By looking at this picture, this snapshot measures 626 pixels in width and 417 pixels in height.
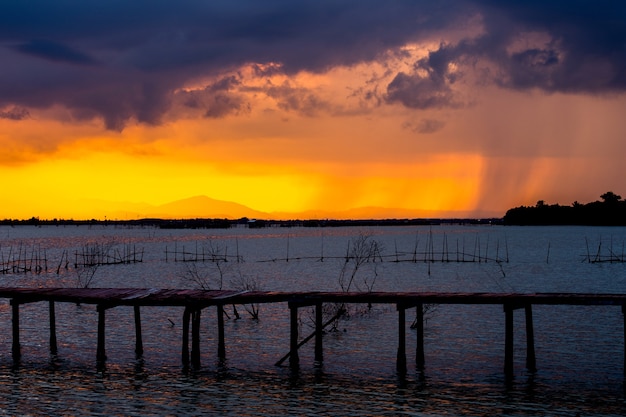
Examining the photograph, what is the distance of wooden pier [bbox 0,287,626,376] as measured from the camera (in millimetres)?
22891

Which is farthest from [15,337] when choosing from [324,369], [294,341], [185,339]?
[324,369]

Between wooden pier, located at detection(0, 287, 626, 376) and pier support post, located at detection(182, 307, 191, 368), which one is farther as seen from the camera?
pier support post, located at detection(182, 307, 191, 368)

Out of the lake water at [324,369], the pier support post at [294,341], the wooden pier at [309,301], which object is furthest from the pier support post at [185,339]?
the pier support post at [294,341]

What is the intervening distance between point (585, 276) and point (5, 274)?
53.6 meters

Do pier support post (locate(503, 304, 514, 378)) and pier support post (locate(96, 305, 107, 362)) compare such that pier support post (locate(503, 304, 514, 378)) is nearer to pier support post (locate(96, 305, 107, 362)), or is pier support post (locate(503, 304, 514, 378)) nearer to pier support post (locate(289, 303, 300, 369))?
pier support post (locate(289, 303, 300, 369))

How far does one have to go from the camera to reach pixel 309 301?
2411 centimetres

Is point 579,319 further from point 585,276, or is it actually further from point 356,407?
point 585,276

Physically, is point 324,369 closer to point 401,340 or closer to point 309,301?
point 309,301

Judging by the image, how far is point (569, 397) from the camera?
2062 cm

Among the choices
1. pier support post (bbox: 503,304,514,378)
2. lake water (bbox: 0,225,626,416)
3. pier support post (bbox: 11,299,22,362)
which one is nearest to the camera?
lake water (bbox: 0,225,626,416)

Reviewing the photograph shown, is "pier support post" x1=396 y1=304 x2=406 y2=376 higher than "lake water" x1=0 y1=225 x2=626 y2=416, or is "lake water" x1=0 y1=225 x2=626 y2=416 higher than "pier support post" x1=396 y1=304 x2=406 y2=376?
"pier support post" x1=396 y1=304 x2=406 y2=376

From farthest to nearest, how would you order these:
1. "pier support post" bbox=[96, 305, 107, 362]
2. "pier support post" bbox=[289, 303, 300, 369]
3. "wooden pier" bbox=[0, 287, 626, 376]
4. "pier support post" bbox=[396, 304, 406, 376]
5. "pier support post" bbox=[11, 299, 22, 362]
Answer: "pier support post" bbox=[11, 299, 22, 362], "pier support post" bbox=[96, 305, 107, 362], "pier support post" bbox=[289, 303, 300, 369], "pier support post" bbox=[396, 304, 406, 376], "wooden pier" bbox=[0, 287, 626, 376]

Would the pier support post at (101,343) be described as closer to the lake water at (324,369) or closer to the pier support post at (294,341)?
the lake water at (324,369)

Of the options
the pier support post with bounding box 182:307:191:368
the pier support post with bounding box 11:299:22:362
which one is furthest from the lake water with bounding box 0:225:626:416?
the pier support post with bounding box 182:307:191:368
